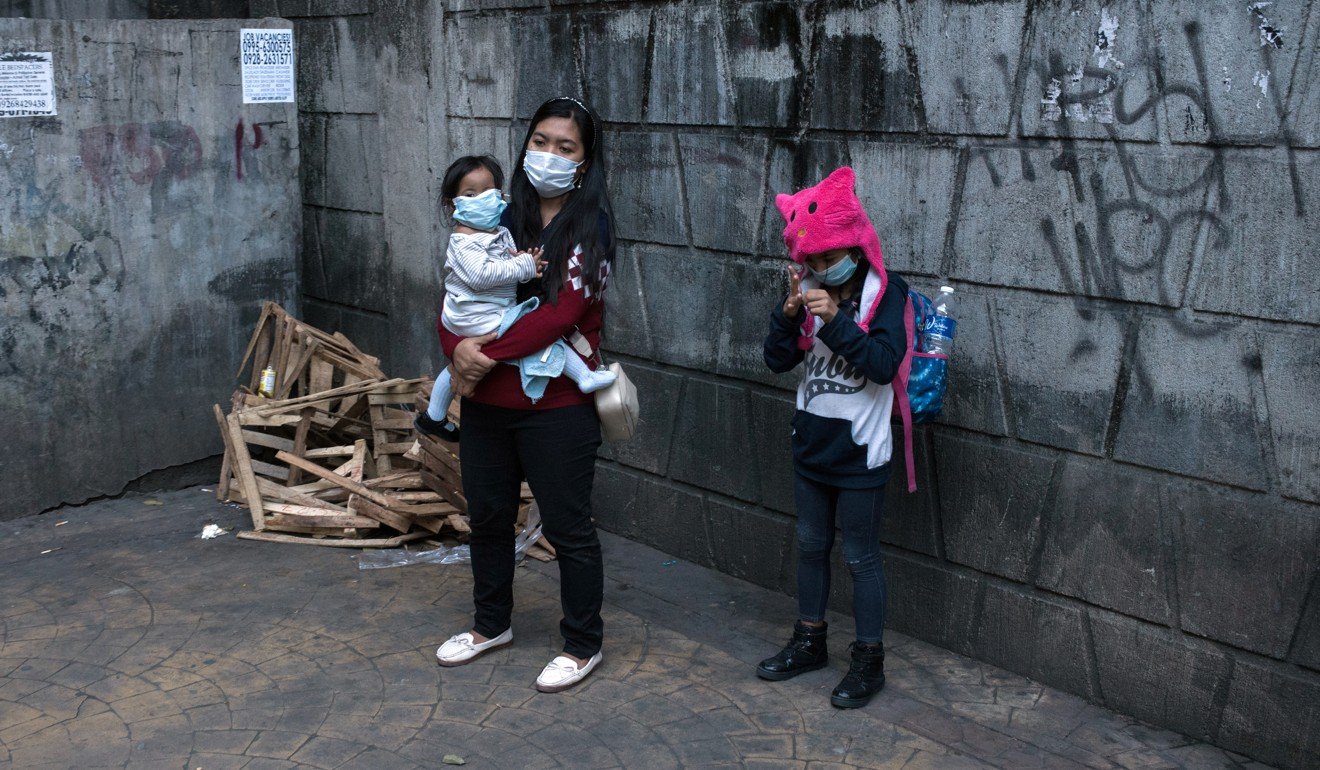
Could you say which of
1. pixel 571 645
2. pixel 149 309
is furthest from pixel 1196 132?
pixel 149 309

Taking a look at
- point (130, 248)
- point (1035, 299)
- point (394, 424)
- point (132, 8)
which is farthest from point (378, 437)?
point (132, 8)

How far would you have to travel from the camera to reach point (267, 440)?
6367 mm

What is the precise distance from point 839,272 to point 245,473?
332 cm

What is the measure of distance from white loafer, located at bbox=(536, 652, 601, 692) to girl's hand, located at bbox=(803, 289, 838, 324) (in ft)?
4.97

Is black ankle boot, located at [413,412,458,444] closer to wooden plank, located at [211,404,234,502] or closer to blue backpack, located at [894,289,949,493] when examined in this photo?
blue backpack, located at [894,289,949,493]

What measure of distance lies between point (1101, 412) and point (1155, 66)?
111cm

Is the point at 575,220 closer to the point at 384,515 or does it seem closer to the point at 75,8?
the point at 384,515

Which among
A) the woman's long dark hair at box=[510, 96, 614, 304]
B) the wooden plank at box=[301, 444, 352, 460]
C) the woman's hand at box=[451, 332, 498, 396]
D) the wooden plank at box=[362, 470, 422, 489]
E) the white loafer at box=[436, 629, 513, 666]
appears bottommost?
the white loafer at box=[436, 629, 513, 666]

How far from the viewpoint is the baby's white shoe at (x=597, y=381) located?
4355mm

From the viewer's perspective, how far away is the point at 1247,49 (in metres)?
3.77

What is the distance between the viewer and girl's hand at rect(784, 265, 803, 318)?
13.6 ft

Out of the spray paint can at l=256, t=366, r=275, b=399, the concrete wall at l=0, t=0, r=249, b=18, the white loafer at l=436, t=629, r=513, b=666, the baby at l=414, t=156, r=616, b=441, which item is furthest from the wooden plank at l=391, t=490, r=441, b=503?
the concrete wall at l=0, t=0, r=249, b=18

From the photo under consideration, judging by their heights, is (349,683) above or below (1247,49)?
below

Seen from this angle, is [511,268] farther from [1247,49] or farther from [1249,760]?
[1249,760]
